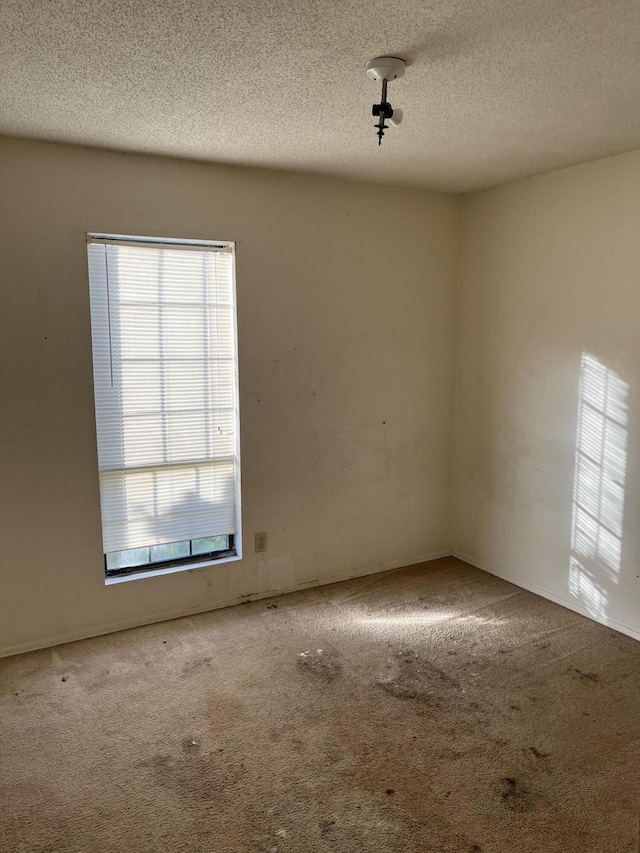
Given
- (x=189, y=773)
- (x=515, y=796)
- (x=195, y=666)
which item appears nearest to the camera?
(x=515, y=796)

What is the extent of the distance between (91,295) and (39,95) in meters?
0.96

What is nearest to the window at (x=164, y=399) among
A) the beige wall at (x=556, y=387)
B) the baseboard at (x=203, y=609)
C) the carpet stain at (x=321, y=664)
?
the baseboard at (x=203, y=609)

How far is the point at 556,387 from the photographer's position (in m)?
3.36

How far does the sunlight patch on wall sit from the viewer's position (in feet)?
10.0

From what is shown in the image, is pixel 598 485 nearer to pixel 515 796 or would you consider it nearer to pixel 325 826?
pixel 515 796

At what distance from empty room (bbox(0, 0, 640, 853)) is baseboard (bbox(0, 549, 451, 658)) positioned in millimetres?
16

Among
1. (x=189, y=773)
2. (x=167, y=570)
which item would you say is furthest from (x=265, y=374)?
(x=189, y=773)

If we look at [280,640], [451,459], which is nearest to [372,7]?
[280,640]

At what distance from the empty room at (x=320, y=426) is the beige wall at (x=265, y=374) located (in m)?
0.02

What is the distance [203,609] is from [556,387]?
235cm

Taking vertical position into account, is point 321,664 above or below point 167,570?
below

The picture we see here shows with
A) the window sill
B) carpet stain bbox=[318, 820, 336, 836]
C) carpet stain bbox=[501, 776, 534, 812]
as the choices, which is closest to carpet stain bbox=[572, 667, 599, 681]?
carpet stain bbox=[501, 776, 534, 812]

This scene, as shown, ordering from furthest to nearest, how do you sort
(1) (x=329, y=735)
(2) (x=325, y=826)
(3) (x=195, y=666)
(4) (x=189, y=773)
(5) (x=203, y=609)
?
(5) (x=203, y=609)
(3) (x=195, y=666)
(1) (x=329, y=735)
(4) (x=189, y=773)
(2) (x=325, y=826)

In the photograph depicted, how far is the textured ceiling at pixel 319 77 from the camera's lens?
5.39ft
